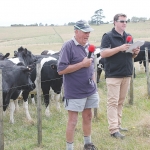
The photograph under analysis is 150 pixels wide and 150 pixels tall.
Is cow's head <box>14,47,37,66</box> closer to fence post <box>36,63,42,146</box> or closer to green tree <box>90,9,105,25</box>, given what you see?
fence post <box>36,63,42,146</box>

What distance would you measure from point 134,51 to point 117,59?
35 cm

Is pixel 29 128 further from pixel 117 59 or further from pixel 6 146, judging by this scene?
pixel 117 59

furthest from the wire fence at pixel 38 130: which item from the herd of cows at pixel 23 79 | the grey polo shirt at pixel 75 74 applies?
the grey polo shirt at pixel 75 74

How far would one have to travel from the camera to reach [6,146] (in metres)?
6.05

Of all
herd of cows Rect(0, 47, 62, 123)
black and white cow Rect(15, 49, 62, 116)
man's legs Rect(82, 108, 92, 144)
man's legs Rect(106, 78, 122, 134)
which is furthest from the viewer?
black and white cow Rect(15, 49, 62, 116)

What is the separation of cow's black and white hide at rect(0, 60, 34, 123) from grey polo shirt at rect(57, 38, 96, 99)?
94.5 inches

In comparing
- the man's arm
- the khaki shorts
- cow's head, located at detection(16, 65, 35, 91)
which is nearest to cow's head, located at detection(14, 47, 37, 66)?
cow's head, located at detection(16, 65, 35, 91)

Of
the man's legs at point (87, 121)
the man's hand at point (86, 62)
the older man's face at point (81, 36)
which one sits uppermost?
the older man's face at point (81, 36)

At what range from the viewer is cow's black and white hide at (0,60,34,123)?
276 inches

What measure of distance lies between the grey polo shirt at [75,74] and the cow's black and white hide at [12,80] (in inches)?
94.5

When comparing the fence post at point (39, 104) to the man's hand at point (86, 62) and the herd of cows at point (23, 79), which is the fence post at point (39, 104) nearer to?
the herd of cows at point (23, 79)

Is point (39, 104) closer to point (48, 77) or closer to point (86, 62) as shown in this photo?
point (86, 62)

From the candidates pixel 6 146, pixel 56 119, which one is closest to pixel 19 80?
pixel 56 119

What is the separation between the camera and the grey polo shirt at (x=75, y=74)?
4684 mm
